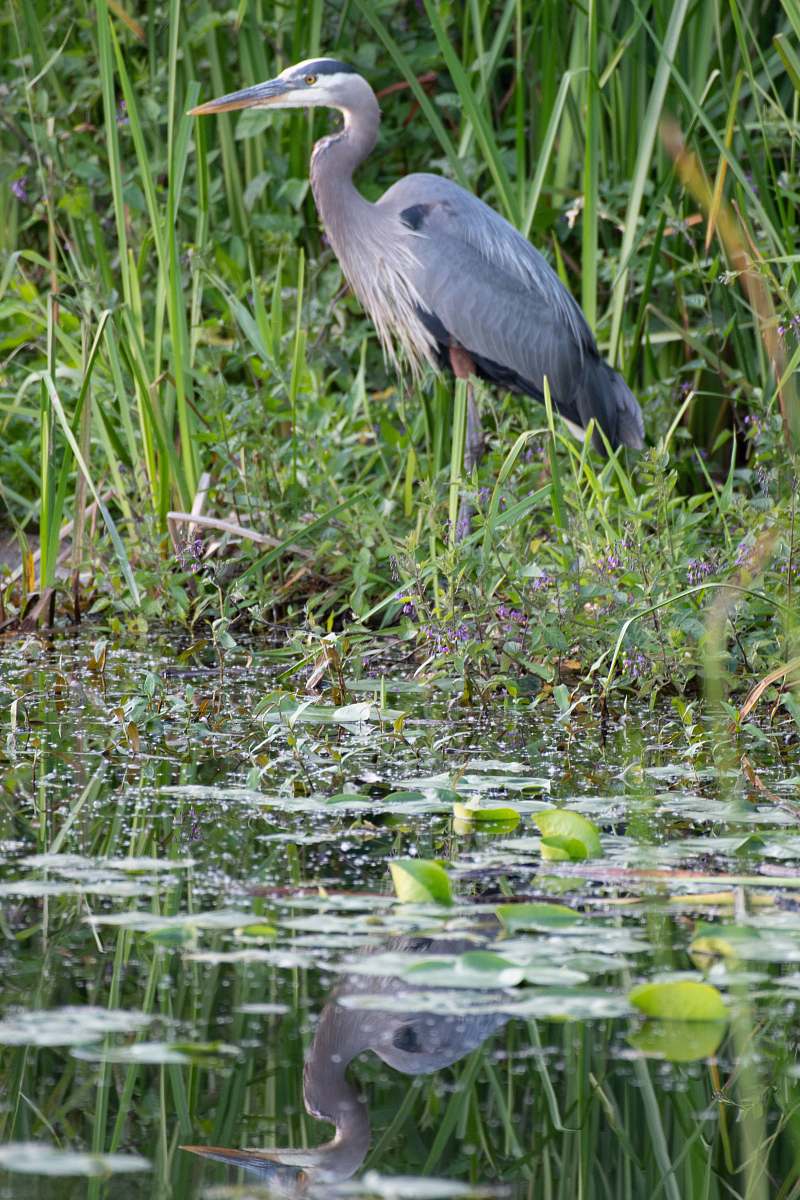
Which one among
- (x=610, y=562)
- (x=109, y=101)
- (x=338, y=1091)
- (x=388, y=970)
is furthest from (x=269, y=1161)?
(x=109, y=101)

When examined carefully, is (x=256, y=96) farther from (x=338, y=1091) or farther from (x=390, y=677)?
(x=338, y=1091)

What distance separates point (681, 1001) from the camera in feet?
5.37

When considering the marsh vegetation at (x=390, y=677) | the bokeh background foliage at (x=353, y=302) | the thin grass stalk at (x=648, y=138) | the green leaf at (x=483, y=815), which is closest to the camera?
the marsh vegetation at (x=390, y=677)

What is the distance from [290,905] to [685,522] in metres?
1.52

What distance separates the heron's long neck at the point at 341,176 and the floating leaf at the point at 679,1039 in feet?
12.4

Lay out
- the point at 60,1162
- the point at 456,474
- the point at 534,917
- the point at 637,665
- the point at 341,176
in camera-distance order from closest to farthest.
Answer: the point at 60,1162, the point at 534,917, the point at 637,665, the point at 456,474, the point at 341,176

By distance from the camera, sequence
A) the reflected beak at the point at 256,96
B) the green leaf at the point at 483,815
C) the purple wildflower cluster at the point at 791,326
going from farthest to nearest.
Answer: the reflected beak at the point at 256,96 < the purple wildflower cluster at the point at 791,326 < the green leaf at the point at 483,815

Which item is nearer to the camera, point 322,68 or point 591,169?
point 591,169

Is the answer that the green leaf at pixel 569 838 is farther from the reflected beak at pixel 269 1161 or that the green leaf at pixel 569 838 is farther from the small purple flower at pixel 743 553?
the small purple flower at pixel 743 553

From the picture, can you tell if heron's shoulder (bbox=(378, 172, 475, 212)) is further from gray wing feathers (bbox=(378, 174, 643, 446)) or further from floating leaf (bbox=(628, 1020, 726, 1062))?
floating leaf (bbox=(628, 1020, 726, 1062))

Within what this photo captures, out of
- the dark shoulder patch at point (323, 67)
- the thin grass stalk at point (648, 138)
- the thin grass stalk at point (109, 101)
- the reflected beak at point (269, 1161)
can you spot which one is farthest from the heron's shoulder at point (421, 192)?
the reflected beak at point (269, 1161)

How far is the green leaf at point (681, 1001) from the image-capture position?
1.63m

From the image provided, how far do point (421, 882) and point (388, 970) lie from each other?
0.20 m

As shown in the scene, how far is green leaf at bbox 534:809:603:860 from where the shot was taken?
2133 millimetres
